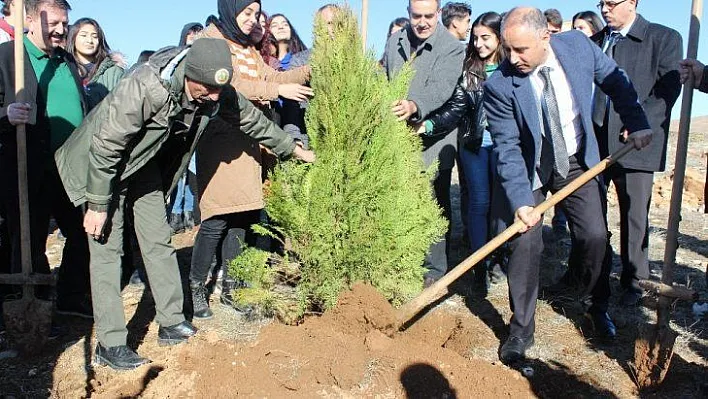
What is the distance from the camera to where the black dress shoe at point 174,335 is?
4.49 meters

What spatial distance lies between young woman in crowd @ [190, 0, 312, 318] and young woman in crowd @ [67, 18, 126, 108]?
137 centimetres

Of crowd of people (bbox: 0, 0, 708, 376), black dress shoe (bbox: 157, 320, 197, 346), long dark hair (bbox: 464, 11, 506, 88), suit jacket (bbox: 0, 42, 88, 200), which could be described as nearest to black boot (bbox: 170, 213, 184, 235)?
crowd of people (bbox: 0, 0, 708, 376)

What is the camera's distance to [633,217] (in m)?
5.21

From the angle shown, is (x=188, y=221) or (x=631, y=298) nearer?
(x=631, y=298)

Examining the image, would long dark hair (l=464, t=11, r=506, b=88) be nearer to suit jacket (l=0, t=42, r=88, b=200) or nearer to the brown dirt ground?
the brown dirt ground

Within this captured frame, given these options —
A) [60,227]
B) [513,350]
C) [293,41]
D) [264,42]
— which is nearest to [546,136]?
[513,350]

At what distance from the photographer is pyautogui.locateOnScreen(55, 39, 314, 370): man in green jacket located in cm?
367

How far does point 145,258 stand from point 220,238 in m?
0.74

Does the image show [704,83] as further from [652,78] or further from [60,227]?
[60,227]

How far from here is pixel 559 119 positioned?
420 centimetres

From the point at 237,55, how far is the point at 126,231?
1523mm

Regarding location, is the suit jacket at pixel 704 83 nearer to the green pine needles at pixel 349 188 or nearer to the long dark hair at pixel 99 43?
the green pine needles at pixel 349 188

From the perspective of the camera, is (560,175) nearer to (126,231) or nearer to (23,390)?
(126,231)

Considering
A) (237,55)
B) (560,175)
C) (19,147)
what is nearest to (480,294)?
(560,175)
